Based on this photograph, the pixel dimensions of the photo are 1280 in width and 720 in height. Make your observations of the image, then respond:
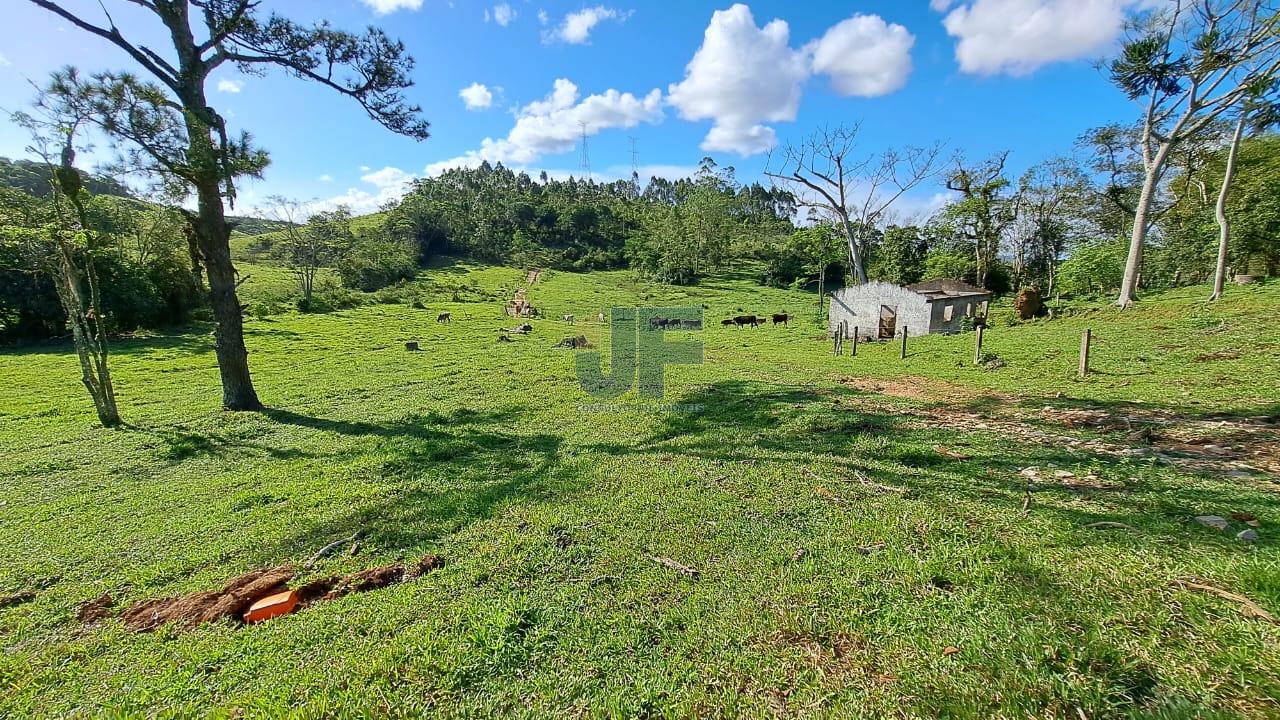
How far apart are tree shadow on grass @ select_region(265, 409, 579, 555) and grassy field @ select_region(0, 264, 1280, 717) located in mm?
56

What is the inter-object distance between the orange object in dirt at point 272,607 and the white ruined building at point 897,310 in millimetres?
24080

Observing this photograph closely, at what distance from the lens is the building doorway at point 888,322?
24188 mm

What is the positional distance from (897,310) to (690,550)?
24.3 meters

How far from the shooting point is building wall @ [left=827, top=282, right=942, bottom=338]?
23.4m

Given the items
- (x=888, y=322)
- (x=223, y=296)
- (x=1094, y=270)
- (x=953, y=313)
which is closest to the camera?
(x=223, y=296)

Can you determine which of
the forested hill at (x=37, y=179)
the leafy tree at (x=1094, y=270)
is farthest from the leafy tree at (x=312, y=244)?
the leafy tree at (x=1094, y=270)

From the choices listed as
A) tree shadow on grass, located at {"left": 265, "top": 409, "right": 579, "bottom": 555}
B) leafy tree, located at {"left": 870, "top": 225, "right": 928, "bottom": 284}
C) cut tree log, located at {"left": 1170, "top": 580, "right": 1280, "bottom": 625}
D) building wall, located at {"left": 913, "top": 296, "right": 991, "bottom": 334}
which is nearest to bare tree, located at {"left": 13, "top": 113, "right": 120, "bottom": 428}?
tree shadow on grass, located at {"left": 265, "top": 409, "right": 579, "bottom": 555}

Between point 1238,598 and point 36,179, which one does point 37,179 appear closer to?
point 36,179

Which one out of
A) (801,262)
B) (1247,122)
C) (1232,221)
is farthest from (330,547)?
(801,262)

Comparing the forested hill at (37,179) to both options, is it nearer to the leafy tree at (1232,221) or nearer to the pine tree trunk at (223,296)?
the pine tree trunk at (223,296)

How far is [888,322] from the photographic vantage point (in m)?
24.3

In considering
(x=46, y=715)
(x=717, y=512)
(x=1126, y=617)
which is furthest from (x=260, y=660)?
(x=1126, y=617)

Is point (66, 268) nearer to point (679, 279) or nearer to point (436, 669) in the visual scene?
point (436, 669)

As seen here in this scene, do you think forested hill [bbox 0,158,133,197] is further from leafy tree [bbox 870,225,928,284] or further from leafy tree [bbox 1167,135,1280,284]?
leafy tree [bbox 870,225,928,284]
